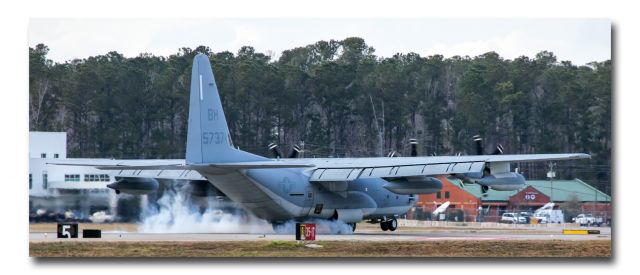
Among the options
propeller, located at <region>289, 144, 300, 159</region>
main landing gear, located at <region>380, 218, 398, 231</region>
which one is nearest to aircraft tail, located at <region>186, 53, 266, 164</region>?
propeller, located at <region>289, 144, 300, 159</region>

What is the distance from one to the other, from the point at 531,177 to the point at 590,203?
370 cm

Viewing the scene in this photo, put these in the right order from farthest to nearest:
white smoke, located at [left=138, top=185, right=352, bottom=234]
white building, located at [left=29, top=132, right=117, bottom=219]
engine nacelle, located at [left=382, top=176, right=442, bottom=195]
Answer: white smoke, located at [left=138, top=185, right=352, bottom=234] → engine nacelle, located at [left=382, top=176, right=442, bottom=195] → white building, located at [left=29, top=132, right=117, bottom=219]

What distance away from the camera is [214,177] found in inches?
1620

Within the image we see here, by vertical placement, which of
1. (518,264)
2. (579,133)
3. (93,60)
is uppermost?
(93,60)

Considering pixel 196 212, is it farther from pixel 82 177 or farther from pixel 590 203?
pixel 590 203

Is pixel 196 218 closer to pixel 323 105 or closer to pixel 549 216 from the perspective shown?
pixel 323 105

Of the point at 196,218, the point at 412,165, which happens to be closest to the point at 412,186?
the point at 412,165

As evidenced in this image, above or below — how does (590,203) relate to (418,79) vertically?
A: below

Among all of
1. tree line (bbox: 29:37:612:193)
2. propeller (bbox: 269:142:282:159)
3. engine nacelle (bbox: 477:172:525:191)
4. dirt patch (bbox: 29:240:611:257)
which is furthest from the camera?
tree line (bbox: 29:37:612:193)

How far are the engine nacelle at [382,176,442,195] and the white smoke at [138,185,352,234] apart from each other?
3.48 metres

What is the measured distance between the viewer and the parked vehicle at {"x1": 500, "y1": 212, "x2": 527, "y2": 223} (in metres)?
64.6

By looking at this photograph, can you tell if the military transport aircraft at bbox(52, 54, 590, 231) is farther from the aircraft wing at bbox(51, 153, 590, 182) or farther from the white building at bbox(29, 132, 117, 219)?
the white building at bbox(29, 132, 117, 219)

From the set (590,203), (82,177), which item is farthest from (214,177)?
(590,203)

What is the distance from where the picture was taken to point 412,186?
4394 centimetres
